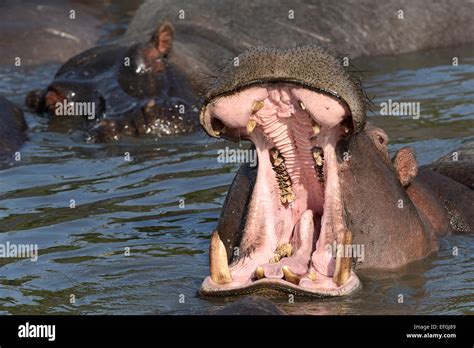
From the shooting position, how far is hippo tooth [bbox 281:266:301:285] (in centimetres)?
588

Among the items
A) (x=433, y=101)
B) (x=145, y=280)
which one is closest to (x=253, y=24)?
(x=433, y=101)

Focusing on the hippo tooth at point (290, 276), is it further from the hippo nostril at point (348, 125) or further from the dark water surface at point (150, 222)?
the hippo nostril at point (348, 125)

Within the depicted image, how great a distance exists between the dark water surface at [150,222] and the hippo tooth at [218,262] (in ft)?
0.43

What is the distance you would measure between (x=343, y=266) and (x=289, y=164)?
2.24 ft

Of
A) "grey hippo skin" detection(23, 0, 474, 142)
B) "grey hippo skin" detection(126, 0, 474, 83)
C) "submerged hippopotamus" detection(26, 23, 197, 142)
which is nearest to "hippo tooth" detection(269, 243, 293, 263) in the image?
"submerged hippopotamus" detection(26, 23, 197, 142)

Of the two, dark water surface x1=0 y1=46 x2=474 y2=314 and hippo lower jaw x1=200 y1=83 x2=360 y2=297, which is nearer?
hippo lower jaw x1=200 y1=83 x2=360 y2=297

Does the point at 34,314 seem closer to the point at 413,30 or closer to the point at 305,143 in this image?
the point at 305,143

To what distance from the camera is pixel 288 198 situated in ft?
20.4

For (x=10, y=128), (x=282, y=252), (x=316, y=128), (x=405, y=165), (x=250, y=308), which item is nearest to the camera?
(x=250, y=308)

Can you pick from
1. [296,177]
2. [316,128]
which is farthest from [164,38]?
[316,128]

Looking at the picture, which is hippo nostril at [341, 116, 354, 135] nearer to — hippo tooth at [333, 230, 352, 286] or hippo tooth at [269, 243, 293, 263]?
hippo tooth at [333, 230, 352, 286]

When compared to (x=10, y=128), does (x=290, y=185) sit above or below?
below

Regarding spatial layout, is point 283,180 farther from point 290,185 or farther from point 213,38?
point 213,38
